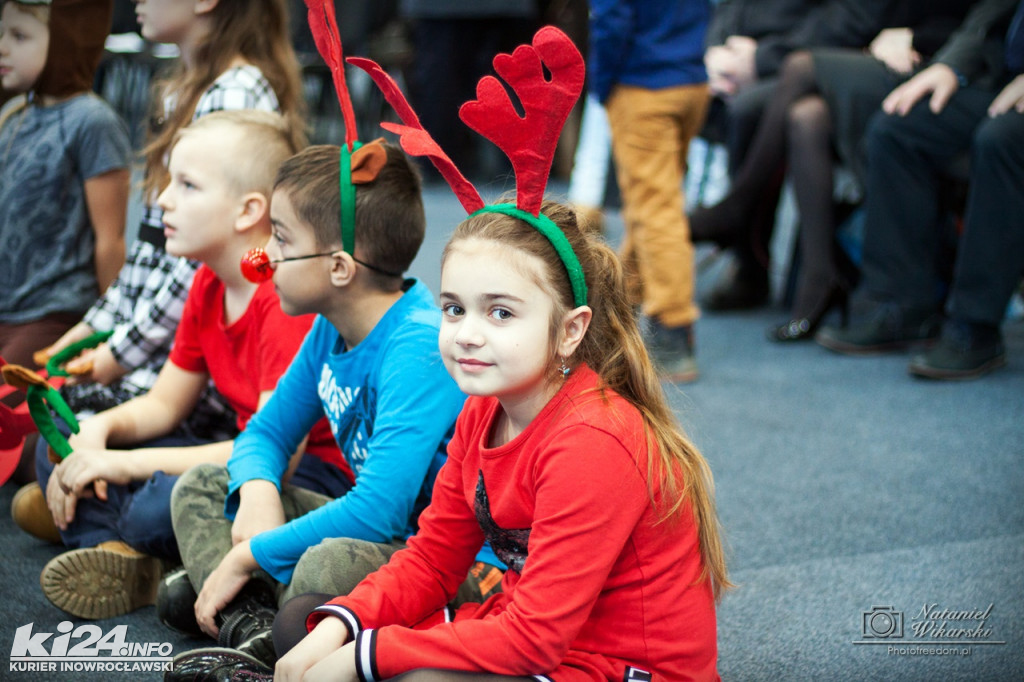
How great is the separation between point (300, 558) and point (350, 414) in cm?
22

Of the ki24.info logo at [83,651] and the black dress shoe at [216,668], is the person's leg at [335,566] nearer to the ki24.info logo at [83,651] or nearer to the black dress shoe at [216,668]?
the black dress shoe at [216,668]

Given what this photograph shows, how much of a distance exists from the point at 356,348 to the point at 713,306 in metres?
2.28

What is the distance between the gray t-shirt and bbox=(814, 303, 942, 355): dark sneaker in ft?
6.64

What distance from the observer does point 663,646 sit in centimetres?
104

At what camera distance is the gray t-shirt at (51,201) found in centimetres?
209

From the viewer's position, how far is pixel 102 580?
1.47m

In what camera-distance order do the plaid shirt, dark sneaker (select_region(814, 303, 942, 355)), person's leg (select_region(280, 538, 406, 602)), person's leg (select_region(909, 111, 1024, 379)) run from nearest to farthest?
person's leg (select_region(280, 538, 406, 602)), the plaid shirt, person's leg (select_region(909, 111, 1024, 379)), dark sneaker (select_region(814, 303, 942, 355))

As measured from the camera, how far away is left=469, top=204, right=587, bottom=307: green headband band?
1064 millimetres

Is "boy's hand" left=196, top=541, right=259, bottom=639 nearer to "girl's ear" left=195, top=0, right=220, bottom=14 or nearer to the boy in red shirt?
the boy in red shirt

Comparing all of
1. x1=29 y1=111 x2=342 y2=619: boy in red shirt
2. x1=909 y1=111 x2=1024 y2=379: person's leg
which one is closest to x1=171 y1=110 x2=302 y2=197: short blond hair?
x1=29 y1=111 x2=342 y2=619: boy in red shirt

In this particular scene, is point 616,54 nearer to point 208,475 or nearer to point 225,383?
point 225,383

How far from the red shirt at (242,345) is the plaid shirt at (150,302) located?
12 cm

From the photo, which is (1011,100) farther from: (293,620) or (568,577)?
(293,620)

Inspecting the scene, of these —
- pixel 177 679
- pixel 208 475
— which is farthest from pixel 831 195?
pixel 177 679
